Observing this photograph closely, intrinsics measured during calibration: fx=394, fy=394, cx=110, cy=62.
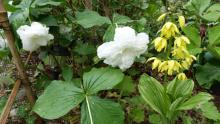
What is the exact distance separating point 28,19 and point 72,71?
0.31m

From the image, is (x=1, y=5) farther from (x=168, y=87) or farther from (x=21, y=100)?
(x=168, y=87)

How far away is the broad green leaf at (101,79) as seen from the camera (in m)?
1.50

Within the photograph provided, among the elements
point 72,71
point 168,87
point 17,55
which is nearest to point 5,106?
point 17,55

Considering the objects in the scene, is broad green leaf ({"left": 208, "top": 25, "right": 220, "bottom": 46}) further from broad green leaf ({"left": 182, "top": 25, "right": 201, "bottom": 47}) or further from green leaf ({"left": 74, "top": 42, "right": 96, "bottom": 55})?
green leaf ({"left": 74, "top": 42, "right": 96, "bottom": 55})

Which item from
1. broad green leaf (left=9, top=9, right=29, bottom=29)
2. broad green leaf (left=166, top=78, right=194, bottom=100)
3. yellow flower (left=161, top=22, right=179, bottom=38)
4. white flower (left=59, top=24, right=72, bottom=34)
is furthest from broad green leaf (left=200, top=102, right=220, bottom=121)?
broad green leaf (left=9, top=9, right=29, bottom=29)

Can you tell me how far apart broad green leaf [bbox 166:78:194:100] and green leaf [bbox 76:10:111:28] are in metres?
0.39

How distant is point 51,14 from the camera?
1.86 meters

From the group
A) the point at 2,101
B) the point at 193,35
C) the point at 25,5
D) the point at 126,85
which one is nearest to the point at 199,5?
the point at 193,35

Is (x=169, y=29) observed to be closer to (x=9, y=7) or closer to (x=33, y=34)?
(x=33, y=34)

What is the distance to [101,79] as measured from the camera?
1540mm

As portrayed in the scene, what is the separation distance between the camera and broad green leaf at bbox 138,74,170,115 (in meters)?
1.46

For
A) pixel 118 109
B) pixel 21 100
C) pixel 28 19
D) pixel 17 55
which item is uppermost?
pixel 28 19

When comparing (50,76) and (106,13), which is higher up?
(106,13)

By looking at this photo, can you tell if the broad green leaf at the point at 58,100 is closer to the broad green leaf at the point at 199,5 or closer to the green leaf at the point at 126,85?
the green leaf at the point at 126,85
